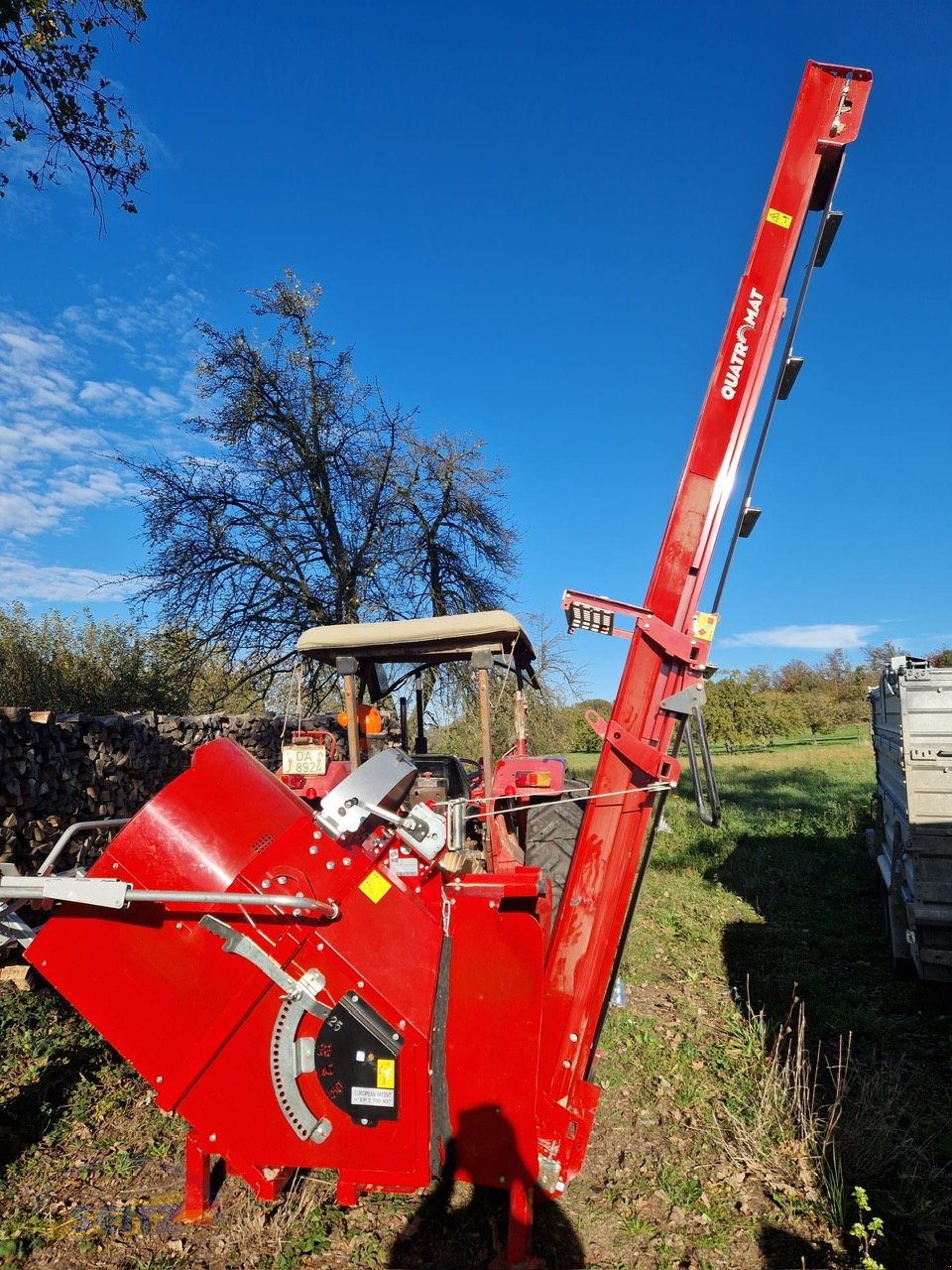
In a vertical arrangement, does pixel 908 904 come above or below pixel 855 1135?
above

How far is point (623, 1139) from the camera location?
364 centimetres

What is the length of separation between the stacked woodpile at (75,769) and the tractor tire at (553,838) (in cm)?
374

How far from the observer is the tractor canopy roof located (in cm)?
482

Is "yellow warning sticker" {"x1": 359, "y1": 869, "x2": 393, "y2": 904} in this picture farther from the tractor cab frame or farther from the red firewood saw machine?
the tractor cab frame

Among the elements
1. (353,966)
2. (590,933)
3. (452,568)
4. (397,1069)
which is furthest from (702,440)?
(452,568)

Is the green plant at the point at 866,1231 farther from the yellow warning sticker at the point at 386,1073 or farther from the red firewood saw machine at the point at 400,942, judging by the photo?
the yellow warning sticker at the point at 386,1073

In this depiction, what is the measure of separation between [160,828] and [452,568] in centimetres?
1440

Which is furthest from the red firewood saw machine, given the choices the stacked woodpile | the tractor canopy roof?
the stacked woodpile

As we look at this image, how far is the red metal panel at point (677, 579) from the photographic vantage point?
2.73m

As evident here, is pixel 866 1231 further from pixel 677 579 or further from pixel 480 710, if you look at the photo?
pixel 480 710

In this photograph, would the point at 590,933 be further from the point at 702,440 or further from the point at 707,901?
the point at 707,901

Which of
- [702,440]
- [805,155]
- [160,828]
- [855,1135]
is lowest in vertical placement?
[855,1135]

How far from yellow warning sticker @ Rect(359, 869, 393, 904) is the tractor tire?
3.00 metres

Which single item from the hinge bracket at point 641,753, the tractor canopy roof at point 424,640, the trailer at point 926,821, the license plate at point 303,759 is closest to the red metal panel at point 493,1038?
the hinge bracket at point 641,753
